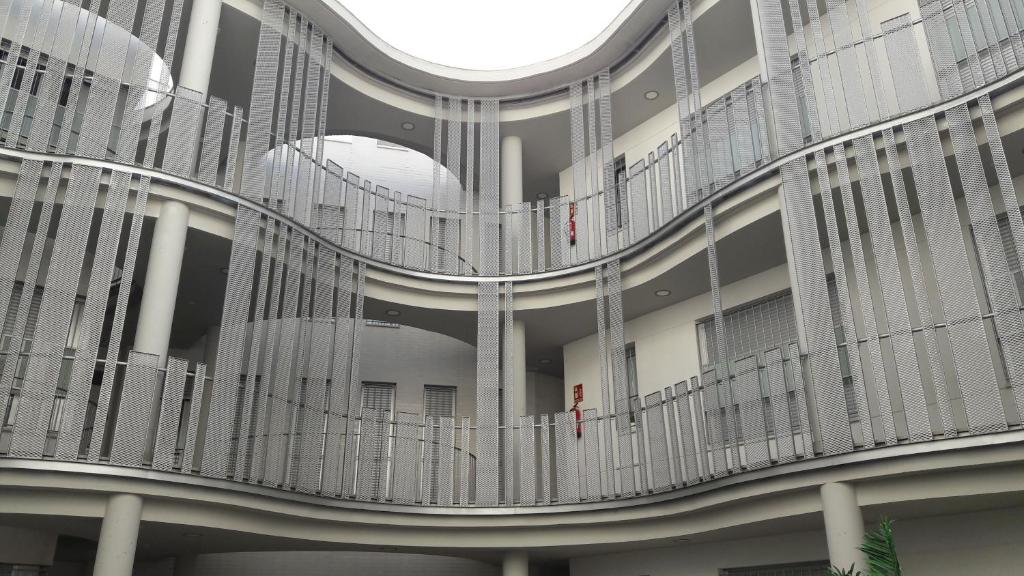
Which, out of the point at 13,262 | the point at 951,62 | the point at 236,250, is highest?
the point at 951,62

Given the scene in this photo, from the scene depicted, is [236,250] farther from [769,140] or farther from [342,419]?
[769,140]

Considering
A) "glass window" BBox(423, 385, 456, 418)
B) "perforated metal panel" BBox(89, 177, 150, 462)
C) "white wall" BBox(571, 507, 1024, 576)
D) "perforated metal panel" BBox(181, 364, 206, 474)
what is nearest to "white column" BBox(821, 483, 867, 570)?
"white wall" BBox(571, 507, 1024, 576)

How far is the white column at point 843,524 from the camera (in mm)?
10508

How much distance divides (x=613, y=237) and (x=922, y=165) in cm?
683

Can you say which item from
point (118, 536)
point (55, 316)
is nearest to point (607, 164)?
point (55, 316)

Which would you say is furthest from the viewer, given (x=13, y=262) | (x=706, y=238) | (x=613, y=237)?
(x=613, y=237)

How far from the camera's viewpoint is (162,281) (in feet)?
42.1

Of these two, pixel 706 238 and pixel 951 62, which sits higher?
pixel 951 62

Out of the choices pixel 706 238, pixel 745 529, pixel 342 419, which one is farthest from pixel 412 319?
pixel 745 529

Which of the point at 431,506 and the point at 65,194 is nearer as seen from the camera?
the point at 65,194

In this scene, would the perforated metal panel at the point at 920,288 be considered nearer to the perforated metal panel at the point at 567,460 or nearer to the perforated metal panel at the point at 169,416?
the perforated metal panel at the point at 567,460

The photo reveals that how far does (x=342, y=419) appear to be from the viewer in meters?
14.5

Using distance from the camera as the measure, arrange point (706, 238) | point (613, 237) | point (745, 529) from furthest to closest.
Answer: point (613, 237) → point (706, 238) → point (745, 529)

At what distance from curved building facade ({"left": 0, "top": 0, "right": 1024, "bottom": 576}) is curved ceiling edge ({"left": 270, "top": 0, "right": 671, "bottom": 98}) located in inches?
3.2
